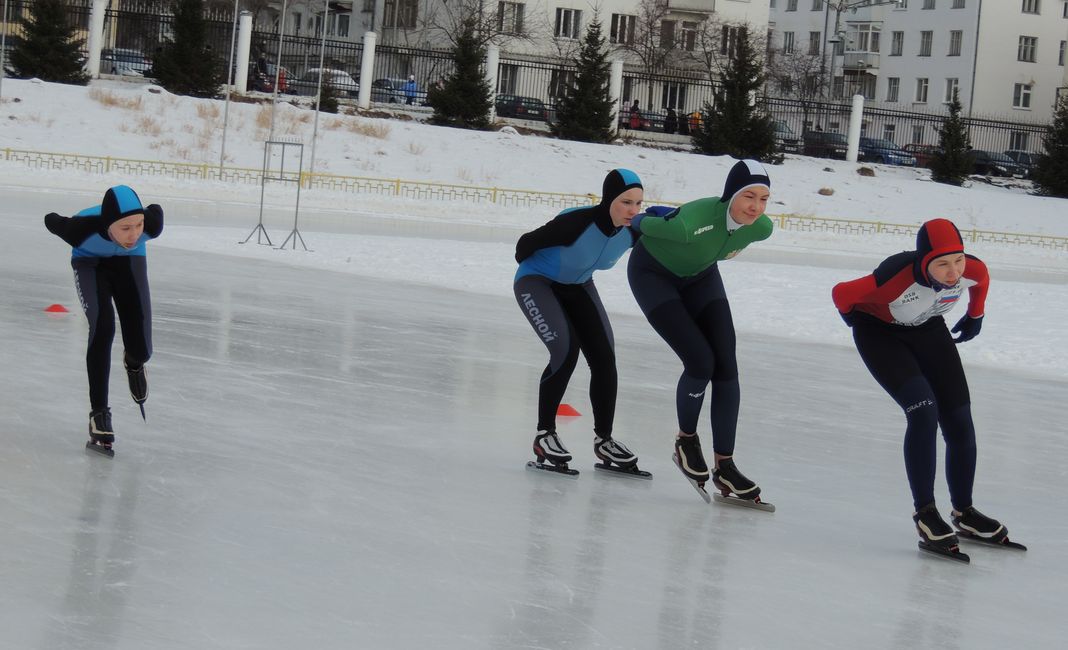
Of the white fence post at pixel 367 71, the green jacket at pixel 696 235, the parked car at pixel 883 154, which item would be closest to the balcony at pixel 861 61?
the parked car at pixel 883 154

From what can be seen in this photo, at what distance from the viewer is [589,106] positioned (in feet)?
101

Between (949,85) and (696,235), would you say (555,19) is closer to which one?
(949,85)

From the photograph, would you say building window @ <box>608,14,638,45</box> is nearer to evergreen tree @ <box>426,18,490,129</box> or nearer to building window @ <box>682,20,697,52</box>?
building window @ <box>682,20,697,52</box>

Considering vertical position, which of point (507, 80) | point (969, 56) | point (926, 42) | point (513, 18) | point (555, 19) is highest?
point (926, 42)

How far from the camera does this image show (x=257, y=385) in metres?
6.53

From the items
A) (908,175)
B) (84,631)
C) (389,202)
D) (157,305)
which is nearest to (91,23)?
(389,202)

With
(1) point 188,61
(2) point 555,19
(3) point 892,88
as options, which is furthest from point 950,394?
(3) point 892,88

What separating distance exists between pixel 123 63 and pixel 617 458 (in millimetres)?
28807

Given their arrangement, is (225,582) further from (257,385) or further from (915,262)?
(257,385)

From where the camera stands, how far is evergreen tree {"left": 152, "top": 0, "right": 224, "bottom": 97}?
95.3 feet

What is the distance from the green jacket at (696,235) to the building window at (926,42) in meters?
51.3

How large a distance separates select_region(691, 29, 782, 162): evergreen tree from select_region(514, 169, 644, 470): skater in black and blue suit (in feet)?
86.4

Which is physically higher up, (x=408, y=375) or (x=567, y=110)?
(x=567, y=110)

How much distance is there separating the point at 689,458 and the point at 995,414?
324 cm
